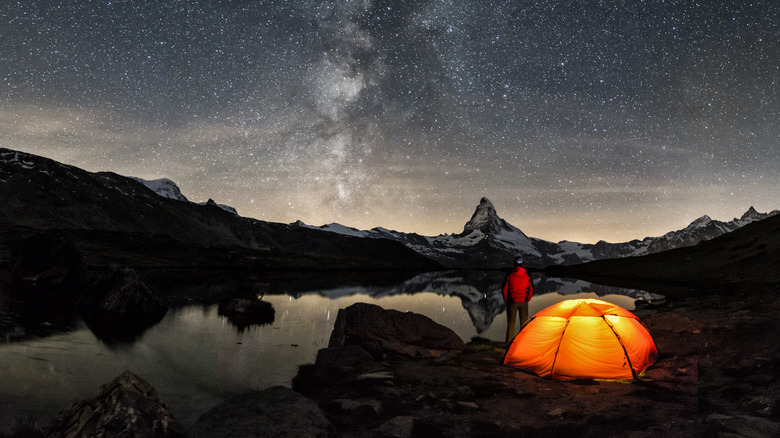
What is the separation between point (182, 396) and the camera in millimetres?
11695

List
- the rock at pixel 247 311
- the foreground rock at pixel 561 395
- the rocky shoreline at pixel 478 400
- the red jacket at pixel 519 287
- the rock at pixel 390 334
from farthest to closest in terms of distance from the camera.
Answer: the rock at pixel 247 311 → the red jacket at pixel 519 287 → the rock at pixel 390 334 → the foreground rock at pixel 561 395 → the rocky shoreline at pixel 478 400

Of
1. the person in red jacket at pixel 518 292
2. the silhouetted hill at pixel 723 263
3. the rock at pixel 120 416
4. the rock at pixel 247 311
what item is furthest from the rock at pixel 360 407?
the silhouetted hill at pixel 723 263

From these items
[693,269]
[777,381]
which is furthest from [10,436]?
[693,269]

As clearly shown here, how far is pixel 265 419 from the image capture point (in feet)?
24.1

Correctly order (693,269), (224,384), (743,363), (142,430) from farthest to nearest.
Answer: (693,269) < (224,384) < (743,363) < (142,430)

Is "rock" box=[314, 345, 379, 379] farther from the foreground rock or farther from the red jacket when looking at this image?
the red jacket

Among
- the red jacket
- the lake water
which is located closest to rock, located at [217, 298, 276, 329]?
the lake water

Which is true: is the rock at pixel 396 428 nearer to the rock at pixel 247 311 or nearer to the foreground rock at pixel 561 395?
the foreground rock at pixel 561 395

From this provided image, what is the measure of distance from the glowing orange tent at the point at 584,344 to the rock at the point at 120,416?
1012 cm

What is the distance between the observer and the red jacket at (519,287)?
58.0 ft

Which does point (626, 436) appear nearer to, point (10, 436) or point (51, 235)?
point (10, 436)

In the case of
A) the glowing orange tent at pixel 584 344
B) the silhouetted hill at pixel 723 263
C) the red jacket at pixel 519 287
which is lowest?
the glowing orange tent at pixel 584 344

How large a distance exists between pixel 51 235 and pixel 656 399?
45.6 metres

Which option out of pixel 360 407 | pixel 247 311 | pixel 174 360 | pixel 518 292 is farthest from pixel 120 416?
pixel 247 311
